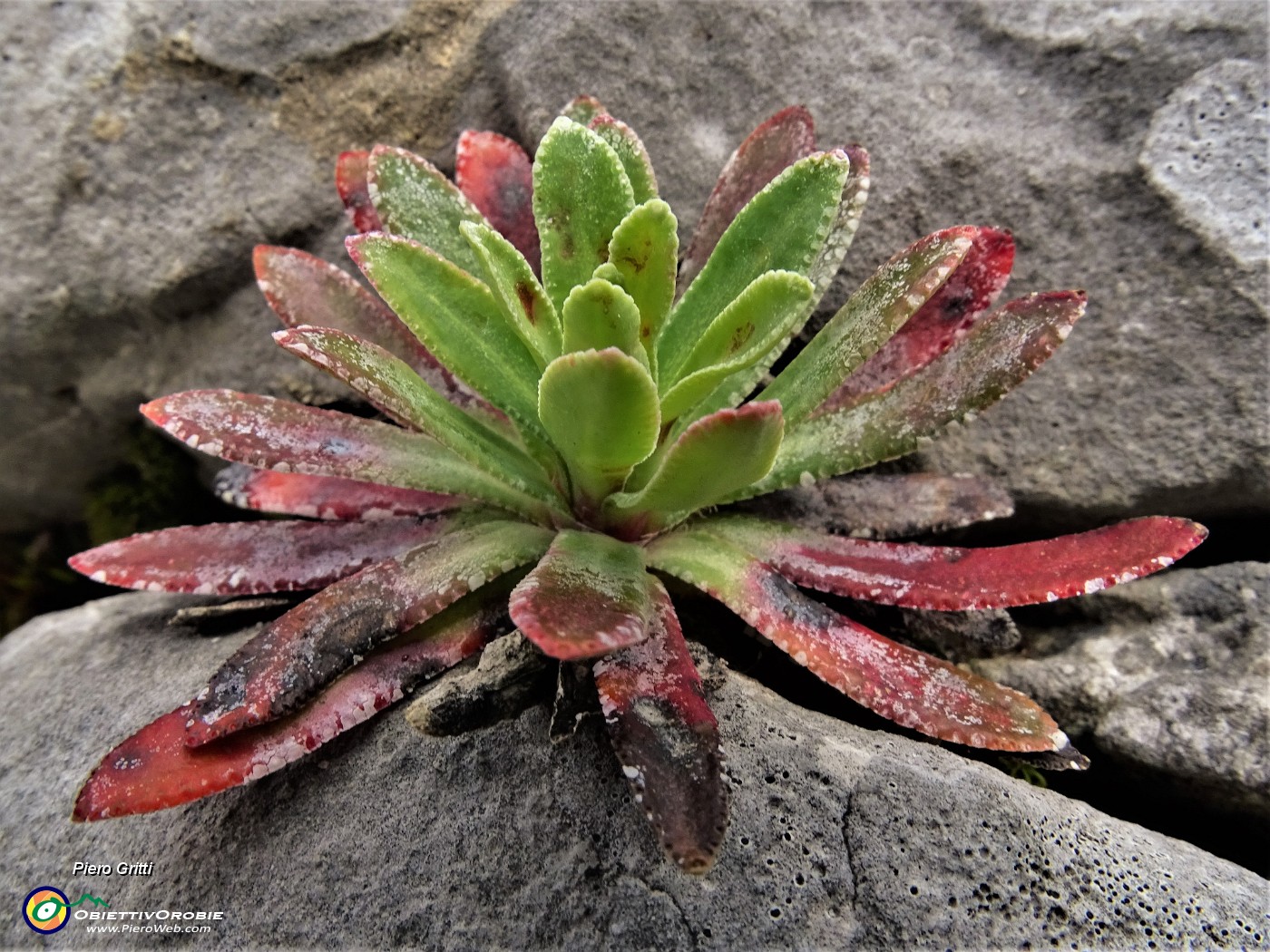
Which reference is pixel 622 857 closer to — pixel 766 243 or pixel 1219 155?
pixel 766 243

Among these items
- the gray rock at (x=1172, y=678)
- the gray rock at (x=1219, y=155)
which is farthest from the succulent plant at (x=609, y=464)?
the gray rock at (x=1219, y=155)

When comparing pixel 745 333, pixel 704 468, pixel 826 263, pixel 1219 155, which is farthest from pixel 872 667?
pixel 1219 155

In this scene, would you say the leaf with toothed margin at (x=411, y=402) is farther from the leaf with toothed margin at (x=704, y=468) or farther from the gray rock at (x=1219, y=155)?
the gray rock at (x=1219, y=155)

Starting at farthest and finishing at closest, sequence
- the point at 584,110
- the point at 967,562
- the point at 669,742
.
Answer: the point at 584,110
the point at 967,562
the point at 669,742

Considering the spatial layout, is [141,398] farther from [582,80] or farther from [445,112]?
[582,80]

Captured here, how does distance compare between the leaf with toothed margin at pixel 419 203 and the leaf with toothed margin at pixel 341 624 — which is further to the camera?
the leaf with toothed margin at pixel 419 203

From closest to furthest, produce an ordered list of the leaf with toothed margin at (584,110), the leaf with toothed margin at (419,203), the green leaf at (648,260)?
the green leaf at (648,260) < the leaf with toothed margin at (419,203) < the leaf with toothed margin at (584,110)
